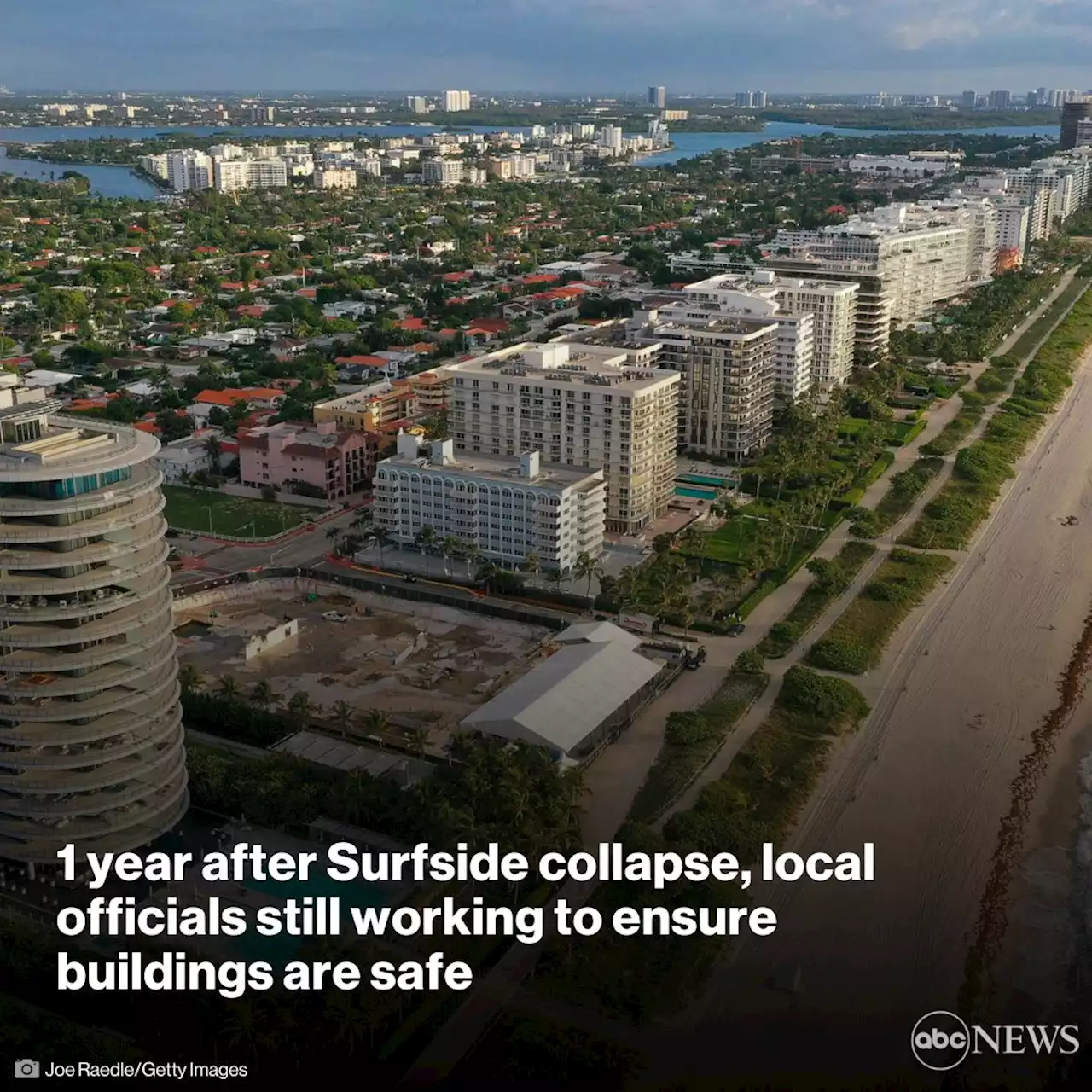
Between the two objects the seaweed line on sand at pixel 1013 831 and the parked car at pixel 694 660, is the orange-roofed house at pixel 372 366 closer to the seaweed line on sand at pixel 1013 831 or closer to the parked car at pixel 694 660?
the parked car at pixel 694 660

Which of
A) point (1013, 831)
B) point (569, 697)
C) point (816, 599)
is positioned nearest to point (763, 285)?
point (816, 599)

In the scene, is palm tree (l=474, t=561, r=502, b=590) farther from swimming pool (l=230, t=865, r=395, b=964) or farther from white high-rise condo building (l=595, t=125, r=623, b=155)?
white high-rise condo building (l=595, t=125, r=623, b=155)

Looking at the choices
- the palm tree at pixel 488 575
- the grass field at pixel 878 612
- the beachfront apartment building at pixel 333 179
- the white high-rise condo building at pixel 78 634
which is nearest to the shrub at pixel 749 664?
the grass field at pixel 878 612

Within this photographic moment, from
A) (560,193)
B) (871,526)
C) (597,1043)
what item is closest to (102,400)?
(871,526)

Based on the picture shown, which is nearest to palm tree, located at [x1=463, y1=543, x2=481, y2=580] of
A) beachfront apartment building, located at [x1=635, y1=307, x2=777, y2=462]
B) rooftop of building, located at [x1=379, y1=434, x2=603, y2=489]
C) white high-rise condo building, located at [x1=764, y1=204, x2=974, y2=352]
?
rooftop of building, located at [x1=379, y1=434, x2=603, y2=489]

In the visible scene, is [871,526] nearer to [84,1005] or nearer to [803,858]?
[803,858]

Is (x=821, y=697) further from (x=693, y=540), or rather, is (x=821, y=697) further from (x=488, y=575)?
(x=488, y=575)
